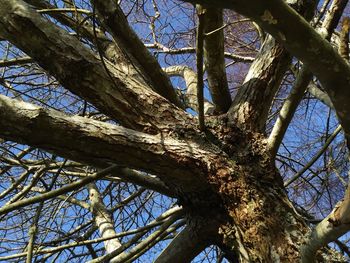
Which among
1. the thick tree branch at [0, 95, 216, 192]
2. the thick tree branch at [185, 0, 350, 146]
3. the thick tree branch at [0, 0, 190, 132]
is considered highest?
the thick tree branch at [0, 0, 190, 132]

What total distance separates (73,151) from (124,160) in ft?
0.69

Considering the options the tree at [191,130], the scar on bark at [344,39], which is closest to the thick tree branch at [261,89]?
the tree at [191,130]

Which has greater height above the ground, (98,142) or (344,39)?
(98,142)

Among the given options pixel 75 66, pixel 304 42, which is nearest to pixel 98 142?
pixel 75 66

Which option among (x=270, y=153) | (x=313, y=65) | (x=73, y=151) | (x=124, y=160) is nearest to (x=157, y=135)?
(x=124, y=160)

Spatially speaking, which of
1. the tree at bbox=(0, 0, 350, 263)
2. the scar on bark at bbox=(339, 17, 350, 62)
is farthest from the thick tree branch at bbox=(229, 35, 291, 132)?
the scar on bark at bbox=(339, 17, 350, 62)

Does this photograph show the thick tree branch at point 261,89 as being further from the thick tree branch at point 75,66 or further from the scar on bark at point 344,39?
the scar on bark at point 344,39

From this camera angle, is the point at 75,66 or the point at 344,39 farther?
the point at 75,66

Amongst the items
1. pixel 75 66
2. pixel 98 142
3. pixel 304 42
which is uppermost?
pixel 75 66

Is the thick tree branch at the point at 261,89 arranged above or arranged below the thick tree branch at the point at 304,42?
above

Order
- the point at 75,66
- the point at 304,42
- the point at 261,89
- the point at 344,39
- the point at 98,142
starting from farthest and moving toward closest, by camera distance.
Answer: the point at 261,89 → the point at 75,66 → the point at 98,142 → the point at 344,39 → the point at 304,42

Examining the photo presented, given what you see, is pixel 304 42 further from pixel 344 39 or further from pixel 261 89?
pixel 261 89

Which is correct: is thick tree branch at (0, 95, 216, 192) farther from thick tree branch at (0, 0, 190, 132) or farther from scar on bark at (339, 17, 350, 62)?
scar on bark at (339, 17, 350, 62)

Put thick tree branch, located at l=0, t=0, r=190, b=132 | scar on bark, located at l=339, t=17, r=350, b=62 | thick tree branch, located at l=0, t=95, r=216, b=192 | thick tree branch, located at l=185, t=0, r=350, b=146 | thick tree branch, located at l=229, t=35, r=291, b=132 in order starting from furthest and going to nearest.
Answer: thick tree branch, located at l=229, t=35, r=291, b=132 < thick tree branch, located at l=0, t=0, r=190, b=132 < thick tree branch, located at l=0, t=95, r=216, b=192 < scar on bark, located at l=339, t=17, r=350, b=62 < thick tree branch, located at l=185, t=0, r=350, b=146
